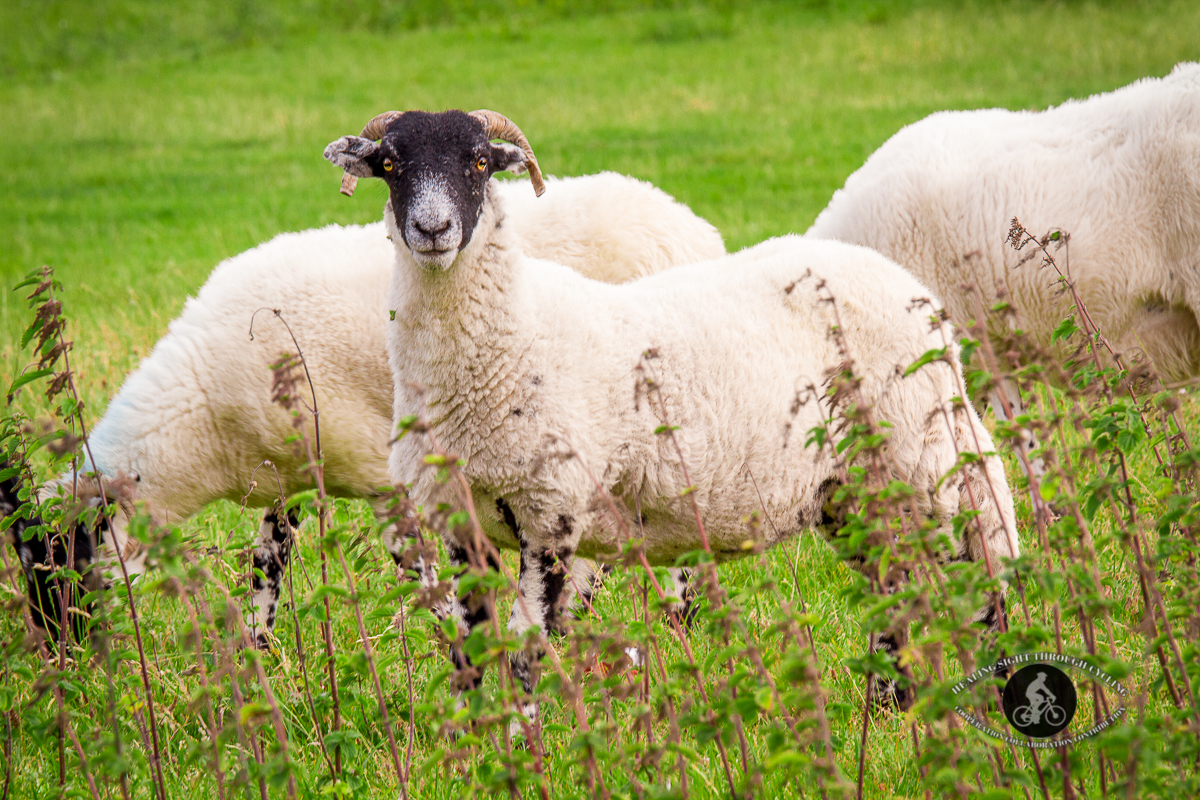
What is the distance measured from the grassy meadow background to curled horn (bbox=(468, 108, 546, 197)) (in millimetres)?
1535

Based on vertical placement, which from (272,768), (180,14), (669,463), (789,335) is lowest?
(272,768)

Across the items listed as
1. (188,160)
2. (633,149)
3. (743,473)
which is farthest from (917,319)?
(188,160)

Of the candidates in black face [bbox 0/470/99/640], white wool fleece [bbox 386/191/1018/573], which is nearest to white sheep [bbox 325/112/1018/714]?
white wool fleece [bbox 386/191/1018/573]

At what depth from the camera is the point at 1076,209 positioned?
4691 mm

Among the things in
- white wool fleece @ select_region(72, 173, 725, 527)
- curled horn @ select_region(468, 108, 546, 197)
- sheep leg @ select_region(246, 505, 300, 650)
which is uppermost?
curled horn @ select_region(468, 108, 546, 197)

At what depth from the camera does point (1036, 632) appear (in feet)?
6.17

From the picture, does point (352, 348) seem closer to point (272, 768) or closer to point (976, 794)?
point (272, 768)

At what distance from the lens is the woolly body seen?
458 centimetres

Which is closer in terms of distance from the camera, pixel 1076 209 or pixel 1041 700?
pixel 1041 700

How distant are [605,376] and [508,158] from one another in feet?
2.73

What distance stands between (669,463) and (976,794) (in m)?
1.58

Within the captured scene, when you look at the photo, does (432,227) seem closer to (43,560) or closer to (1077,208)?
(43,560)

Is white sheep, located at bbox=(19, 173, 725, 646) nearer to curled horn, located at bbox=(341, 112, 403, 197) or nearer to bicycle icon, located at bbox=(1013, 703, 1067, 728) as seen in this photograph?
curled horn, located at bbox=(341, 112, 403, 197)

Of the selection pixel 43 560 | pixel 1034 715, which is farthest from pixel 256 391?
pixel 1034 715
